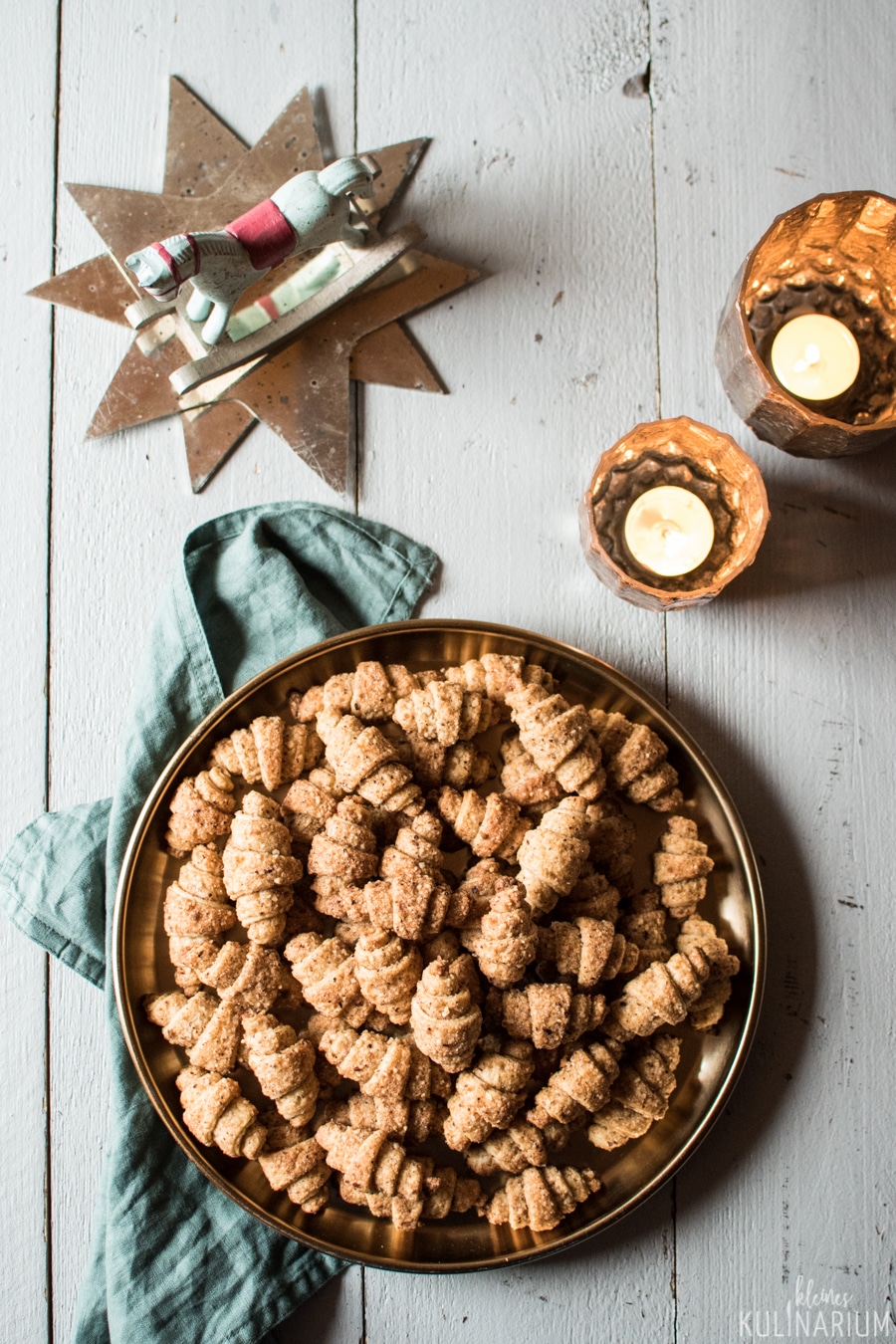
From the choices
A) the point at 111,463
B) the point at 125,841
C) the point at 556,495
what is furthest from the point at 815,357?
the point at 125,841

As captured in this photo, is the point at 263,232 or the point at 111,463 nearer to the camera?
the point at 263,232

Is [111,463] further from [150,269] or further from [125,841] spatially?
[125,841]

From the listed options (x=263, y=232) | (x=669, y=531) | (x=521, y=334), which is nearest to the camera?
(x=263, y=232)

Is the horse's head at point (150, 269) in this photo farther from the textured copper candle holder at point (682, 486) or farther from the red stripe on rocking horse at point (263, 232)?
the textured copper candle holder at point (682, 486)

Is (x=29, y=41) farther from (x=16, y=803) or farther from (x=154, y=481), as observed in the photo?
(x=16, y=803)

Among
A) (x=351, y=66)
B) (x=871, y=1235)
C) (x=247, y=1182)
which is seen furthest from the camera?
(x=351, y=66)

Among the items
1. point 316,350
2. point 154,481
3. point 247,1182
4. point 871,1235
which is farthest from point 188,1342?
point 316,350

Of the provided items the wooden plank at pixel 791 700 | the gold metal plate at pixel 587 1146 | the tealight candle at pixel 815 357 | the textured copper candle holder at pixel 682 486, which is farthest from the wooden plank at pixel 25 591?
the tealight candle at pixel 815 357
